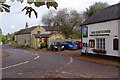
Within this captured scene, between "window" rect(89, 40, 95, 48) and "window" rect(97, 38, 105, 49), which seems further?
"window" rect(89, 40, 95, 48)

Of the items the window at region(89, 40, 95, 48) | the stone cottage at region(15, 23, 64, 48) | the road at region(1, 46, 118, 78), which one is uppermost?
the stone cottage at region(15, 23, 64, 48)

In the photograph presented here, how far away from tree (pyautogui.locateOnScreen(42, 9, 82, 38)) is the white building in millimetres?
17951

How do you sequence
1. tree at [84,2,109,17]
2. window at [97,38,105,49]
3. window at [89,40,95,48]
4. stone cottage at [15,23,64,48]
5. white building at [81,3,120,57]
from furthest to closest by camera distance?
stone cottage at [15,23,64,48], tree at [84,2,109,17], window at [89,40,95,48], window at [97,38,105,49], white building at [81,3,120,57]

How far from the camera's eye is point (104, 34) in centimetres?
1371

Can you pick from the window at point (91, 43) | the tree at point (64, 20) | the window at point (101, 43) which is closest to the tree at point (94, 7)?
the tree at point (64, 20)

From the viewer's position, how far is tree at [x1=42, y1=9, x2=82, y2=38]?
34844 mm

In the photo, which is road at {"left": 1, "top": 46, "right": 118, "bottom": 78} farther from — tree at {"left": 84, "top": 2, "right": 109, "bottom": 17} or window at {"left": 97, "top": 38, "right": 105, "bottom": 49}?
tree at {"left": 84, "top": 2, "right": 109, "bottom": 17}

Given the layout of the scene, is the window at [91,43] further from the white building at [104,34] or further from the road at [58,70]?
the road at [58,70]

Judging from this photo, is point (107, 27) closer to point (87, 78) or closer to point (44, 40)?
point (87, 78)

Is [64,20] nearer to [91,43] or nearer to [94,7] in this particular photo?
[94,7]

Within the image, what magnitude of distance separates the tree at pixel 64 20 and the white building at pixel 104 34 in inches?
707

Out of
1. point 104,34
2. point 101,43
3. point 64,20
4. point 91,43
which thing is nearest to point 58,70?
point 104,34

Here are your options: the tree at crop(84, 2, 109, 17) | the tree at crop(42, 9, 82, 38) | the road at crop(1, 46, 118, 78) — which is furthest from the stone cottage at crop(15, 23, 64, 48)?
the road at crop(1, 46, 118, 78)

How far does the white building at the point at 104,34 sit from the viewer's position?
12547 mm
